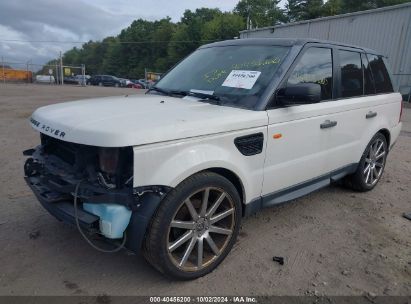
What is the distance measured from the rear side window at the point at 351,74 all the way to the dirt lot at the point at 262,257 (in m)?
1.37

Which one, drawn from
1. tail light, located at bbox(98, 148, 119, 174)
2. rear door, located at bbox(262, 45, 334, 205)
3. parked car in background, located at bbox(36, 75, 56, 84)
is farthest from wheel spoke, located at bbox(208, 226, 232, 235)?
parked car in background, located at bbox(36, 75, 56, 84)

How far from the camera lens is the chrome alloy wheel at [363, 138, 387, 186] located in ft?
15.8

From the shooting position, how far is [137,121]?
253cm

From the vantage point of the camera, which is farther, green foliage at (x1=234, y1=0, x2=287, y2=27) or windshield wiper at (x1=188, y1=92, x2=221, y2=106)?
green foliage at (x1=234, y1=0, x2=287, y2=27)

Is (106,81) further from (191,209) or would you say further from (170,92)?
(191,209)

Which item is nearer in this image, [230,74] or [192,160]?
[192,160]

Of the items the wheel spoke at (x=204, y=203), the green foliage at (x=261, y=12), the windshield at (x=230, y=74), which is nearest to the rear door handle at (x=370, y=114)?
the windshield at (x=230, y=74)

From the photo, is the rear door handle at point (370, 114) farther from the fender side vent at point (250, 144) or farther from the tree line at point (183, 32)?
the tree line at point (183, 32)

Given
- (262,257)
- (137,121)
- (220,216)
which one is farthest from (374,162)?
(137,121)

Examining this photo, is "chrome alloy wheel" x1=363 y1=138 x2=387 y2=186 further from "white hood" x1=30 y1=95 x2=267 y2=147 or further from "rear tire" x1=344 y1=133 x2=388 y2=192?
"white hood" x1=30 y1=95 x2=267 y2=147

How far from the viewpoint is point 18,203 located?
13.6ft

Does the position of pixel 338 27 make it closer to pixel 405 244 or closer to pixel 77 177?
pixel 405 244

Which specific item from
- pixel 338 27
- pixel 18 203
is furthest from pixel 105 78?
pixel 18 203

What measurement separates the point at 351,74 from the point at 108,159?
124 inches
